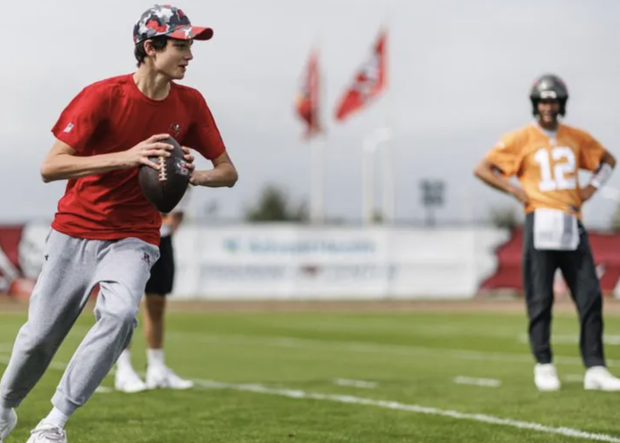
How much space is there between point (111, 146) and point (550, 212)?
4363 mm

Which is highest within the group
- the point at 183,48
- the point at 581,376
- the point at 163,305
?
the point at 183,48

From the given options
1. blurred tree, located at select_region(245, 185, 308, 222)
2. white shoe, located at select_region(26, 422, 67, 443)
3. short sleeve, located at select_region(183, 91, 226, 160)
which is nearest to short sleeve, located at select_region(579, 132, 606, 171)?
short sleeve, located at select_region(183, 91, 226, 160)

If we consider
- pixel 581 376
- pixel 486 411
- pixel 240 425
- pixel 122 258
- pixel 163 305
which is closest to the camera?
pixel 122 258

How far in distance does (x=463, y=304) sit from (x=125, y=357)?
71.0 ft

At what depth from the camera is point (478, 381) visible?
32.1ft

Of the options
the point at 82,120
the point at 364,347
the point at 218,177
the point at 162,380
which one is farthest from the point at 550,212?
the point at 364,347

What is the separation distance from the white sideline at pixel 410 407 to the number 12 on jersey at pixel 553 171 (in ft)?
7.20

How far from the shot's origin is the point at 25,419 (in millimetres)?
7266

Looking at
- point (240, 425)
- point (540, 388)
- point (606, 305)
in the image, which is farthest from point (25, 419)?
point (606, 305)

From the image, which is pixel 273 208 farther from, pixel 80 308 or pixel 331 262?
pixel 80 308

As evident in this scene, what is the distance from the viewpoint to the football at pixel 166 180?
5145 mm

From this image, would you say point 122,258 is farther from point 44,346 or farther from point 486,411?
point 486,411

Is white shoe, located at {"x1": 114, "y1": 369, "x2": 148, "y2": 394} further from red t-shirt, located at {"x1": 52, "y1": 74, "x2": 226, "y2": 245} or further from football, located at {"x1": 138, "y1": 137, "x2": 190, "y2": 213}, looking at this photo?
football, located at {"x1": 138, "y1": 137, "x2": 190, "y2": 213}

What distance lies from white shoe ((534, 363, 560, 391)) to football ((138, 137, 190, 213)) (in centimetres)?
447
